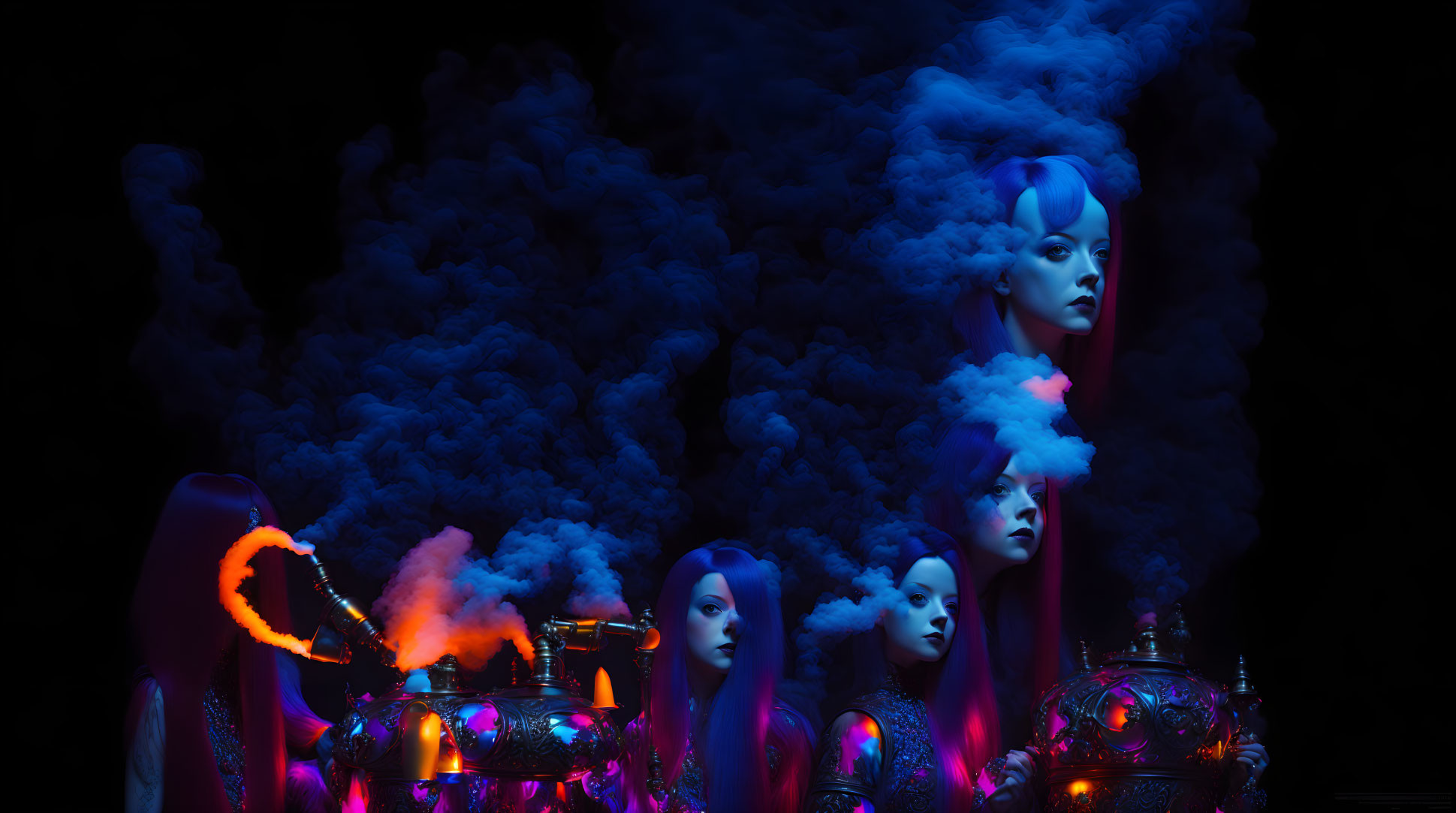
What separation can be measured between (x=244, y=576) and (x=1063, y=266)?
2.14 metres

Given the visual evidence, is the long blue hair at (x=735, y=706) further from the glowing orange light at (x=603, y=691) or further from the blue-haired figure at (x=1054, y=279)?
the blue-haired figure at (x=1054, y=279)

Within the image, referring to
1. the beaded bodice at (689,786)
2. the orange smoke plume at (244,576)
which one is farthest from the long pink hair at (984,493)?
the orange smoke plume at (244,576)

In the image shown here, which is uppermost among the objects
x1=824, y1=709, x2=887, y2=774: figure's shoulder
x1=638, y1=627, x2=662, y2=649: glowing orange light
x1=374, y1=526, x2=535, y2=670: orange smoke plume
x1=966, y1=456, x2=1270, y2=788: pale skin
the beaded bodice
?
x1=966, y1=456, x2=1270, y2=788: pale skin

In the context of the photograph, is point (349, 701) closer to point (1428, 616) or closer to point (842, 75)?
point (842, 75)

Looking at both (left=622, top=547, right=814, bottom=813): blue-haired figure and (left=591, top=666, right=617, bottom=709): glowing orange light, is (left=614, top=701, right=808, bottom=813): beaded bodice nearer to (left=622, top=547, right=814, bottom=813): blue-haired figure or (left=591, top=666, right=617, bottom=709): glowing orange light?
(left=622, top=547, right=814, bottom=813): blue-haired figure

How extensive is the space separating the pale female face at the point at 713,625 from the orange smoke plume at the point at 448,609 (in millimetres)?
390

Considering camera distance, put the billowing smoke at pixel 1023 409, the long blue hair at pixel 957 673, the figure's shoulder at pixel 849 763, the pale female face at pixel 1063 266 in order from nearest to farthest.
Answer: the figure's shoulder at pixel 849 763
the long blue hair at pixel 957 673
the billowing smoke at pixel 1023 409
the pale female face at pixel 1063 266

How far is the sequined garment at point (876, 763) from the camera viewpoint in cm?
344

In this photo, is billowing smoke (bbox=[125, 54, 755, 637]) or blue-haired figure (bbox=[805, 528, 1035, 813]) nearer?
blue-haired figure (bbox=[805, 528, 1035, 813])

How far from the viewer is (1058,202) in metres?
3.86

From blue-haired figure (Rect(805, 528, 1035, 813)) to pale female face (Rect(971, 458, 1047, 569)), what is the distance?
12 cm

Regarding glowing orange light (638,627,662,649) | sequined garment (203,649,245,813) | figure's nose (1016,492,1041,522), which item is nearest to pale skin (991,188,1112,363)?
figure's nose (1016,492,1041,522)

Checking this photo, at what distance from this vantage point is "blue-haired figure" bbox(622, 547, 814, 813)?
3535mm

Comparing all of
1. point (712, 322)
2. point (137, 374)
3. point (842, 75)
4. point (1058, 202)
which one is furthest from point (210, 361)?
point (1058, 202)
